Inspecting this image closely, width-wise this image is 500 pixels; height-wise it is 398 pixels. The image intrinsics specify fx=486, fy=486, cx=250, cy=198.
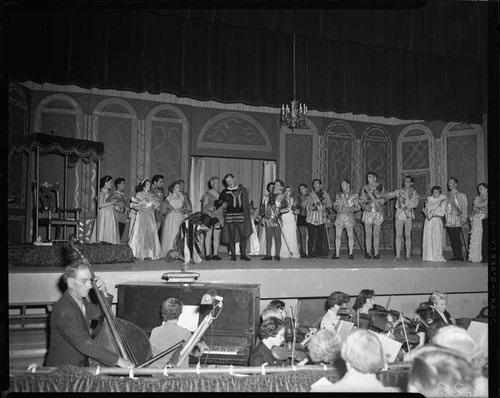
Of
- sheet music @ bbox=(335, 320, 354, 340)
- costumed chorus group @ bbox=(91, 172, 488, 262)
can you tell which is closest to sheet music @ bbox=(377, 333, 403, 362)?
sheet music @ bbox=(335, 320, 354, 340)

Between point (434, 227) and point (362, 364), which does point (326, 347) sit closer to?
point (362, 364)

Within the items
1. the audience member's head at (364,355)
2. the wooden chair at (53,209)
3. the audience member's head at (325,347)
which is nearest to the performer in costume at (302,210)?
the wooden chair at (53,209)

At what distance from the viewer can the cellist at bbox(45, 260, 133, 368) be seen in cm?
362

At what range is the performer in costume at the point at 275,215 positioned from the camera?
9.07m

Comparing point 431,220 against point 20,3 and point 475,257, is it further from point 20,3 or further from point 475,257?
point 20,3

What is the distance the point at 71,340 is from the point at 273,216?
18.9ft

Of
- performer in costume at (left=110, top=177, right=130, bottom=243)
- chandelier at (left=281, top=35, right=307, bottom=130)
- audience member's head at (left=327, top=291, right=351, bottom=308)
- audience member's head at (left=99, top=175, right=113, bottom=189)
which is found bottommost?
audience member's head at (left=327, top=291, right=351, bottom=308)

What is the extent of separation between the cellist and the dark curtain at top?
4637mm

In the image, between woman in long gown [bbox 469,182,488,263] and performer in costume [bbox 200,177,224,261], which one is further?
woman in long gown [bbox 469,182,488,263]

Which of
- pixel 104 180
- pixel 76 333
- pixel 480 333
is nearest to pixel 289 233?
pixel 104 180

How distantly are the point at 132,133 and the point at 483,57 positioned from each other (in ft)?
24.0

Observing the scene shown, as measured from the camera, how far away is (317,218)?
9734mm

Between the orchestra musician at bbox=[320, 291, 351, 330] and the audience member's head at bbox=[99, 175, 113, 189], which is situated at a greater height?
the audience member's head at bbox=[99, 175, 113, 189]

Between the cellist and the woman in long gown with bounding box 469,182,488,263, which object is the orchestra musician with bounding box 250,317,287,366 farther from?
the woman in long gown with bounding box 469,182,488,263
